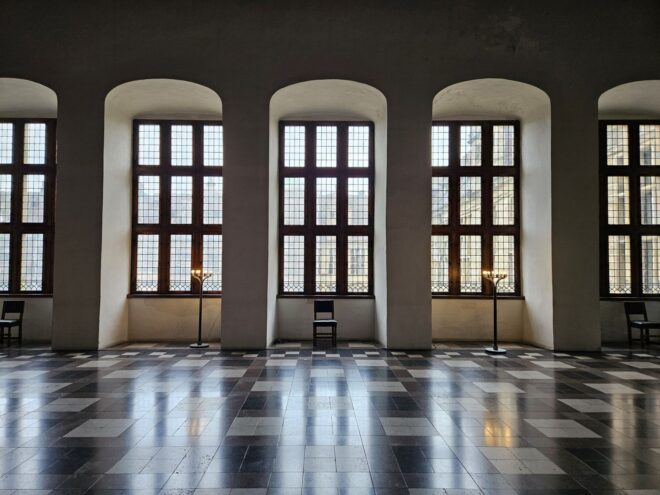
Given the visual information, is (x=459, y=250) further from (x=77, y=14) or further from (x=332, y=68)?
(x=77, y=14)

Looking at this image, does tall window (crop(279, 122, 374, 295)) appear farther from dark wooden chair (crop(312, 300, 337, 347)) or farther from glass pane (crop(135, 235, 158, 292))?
glass pane (crop(135, 235, 158, 292))

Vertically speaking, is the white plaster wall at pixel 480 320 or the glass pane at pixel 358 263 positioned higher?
the glass pane at pixel 358 263

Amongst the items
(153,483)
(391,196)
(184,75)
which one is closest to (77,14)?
(184,75)

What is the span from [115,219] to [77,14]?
5.03 metres

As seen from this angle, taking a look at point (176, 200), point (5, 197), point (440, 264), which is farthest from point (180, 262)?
point (440, 264)

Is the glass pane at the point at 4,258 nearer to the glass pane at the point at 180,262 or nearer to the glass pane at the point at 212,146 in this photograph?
the glass pane at the point at 180,262

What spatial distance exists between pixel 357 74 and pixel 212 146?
4.63m

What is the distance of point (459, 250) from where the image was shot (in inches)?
497

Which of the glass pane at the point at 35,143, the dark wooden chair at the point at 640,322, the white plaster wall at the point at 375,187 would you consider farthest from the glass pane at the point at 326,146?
the dark wooden chair at the point at 640,322

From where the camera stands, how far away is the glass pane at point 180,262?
12547mm

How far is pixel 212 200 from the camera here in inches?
502

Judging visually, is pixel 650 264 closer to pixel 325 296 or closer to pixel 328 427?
pixel 325 296

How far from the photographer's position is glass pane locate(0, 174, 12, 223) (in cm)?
1247

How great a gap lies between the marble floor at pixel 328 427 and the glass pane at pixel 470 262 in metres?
3.43
